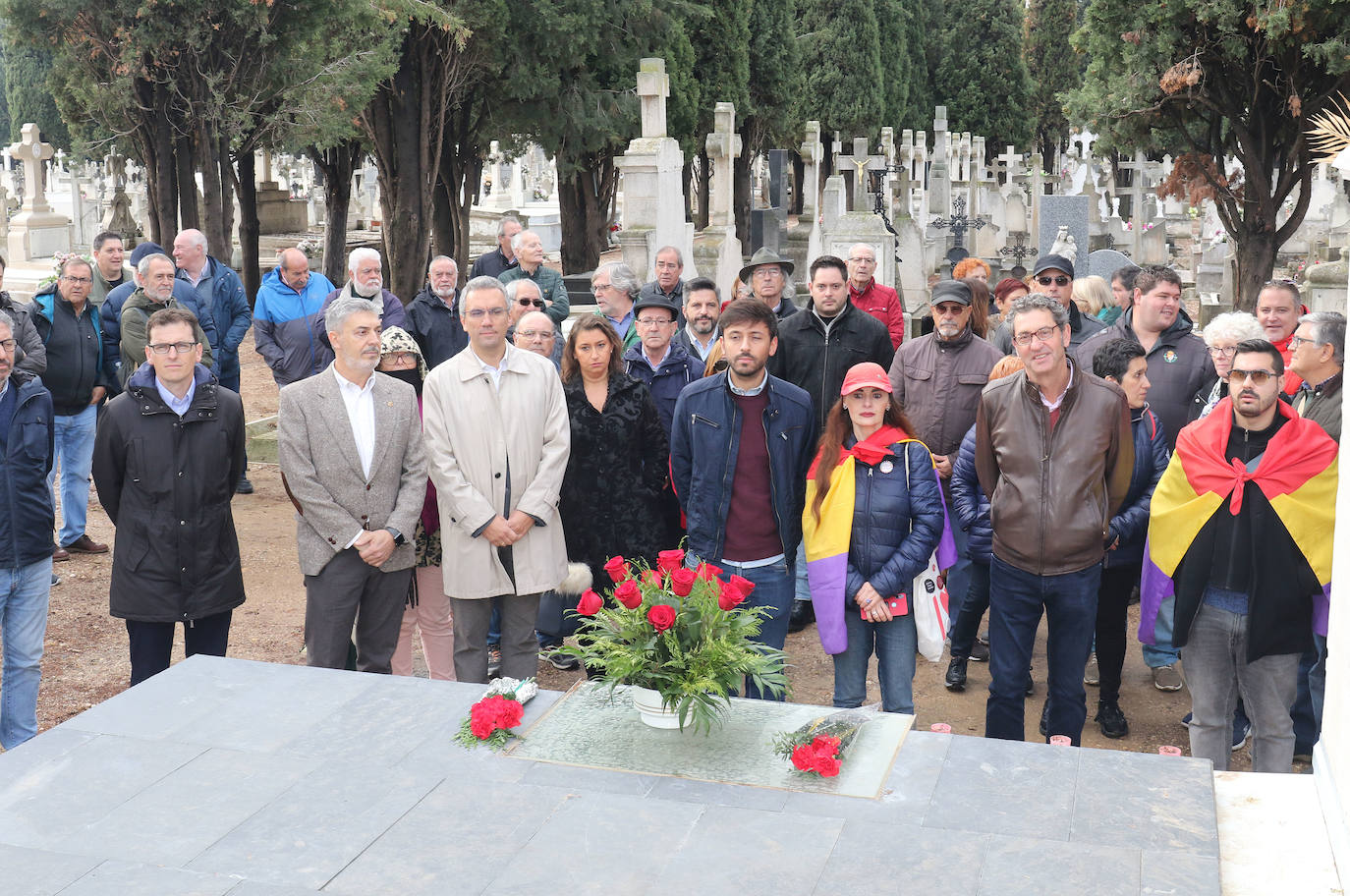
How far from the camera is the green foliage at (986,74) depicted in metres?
44.6

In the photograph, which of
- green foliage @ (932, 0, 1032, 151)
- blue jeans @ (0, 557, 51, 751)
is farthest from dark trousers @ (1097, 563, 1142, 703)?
green foliage @ (932, 0, 1032, 151)

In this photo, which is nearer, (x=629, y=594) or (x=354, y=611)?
(x=629, y=594)

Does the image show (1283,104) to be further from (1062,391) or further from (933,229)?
(933,229)

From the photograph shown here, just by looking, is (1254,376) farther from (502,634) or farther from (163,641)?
(163,641)

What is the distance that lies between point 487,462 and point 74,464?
14.0 feet

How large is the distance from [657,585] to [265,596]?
15.8 ft

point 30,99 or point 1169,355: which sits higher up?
point 30,99

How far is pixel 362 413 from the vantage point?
5449 mm

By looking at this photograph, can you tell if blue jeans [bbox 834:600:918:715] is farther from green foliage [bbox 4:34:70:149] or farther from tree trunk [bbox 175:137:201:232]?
green foliage [bbox 4:34:70:149]

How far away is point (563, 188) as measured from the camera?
24141 millimetres

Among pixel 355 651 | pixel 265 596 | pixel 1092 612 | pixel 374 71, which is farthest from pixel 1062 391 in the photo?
pixel 374 71

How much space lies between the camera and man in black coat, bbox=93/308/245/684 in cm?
534

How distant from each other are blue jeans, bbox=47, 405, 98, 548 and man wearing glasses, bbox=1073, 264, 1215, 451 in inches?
237

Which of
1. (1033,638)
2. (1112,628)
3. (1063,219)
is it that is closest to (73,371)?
(1033,638)
